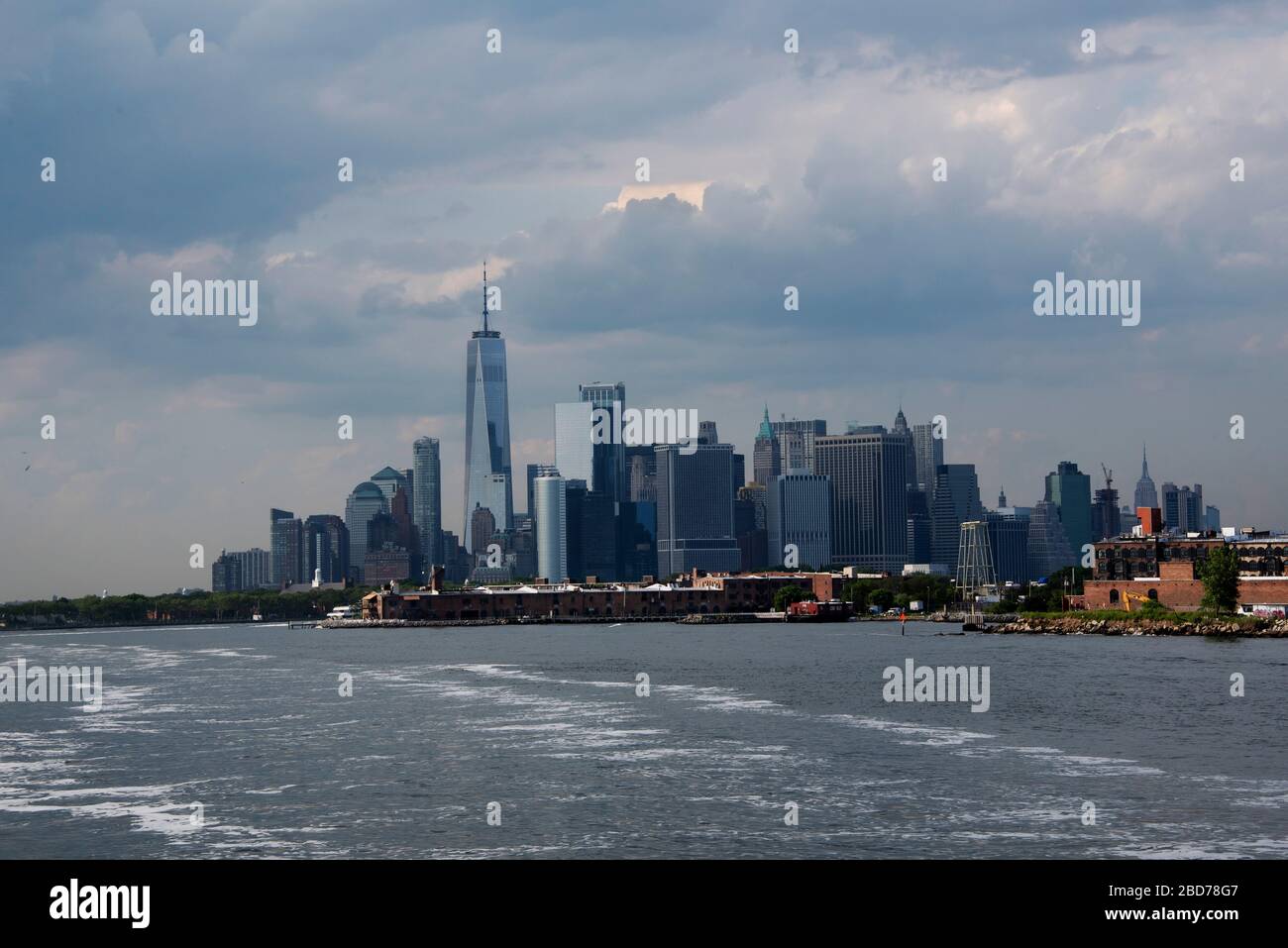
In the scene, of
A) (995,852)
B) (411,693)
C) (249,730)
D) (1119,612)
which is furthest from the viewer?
(1119,612)

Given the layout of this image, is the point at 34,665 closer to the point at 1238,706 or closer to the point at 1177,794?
the point at 1238,706

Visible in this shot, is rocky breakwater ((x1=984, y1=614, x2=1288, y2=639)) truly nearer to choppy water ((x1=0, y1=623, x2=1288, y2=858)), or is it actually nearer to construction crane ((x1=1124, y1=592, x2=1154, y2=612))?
construction crane ((x1=1124, y1=592, x2=1154, y2=612))

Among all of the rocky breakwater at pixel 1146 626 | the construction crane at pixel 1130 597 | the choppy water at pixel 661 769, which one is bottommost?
the rocky breakwater at pixel 1146 626

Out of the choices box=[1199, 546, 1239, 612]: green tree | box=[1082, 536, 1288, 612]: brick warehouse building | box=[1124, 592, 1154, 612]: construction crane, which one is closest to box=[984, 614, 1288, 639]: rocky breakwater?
box=[1199, 546, 1239, 612]: green tree

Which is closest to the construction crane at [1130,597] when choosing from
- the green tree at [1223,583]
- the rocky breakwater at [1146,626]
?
the rocky breakwater at [1146,626]

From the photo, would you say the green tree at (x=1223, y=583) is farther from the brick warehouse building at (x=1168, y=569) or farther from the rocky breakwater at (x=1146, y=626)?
the brick warehouse building at (x=1168, y=569)
